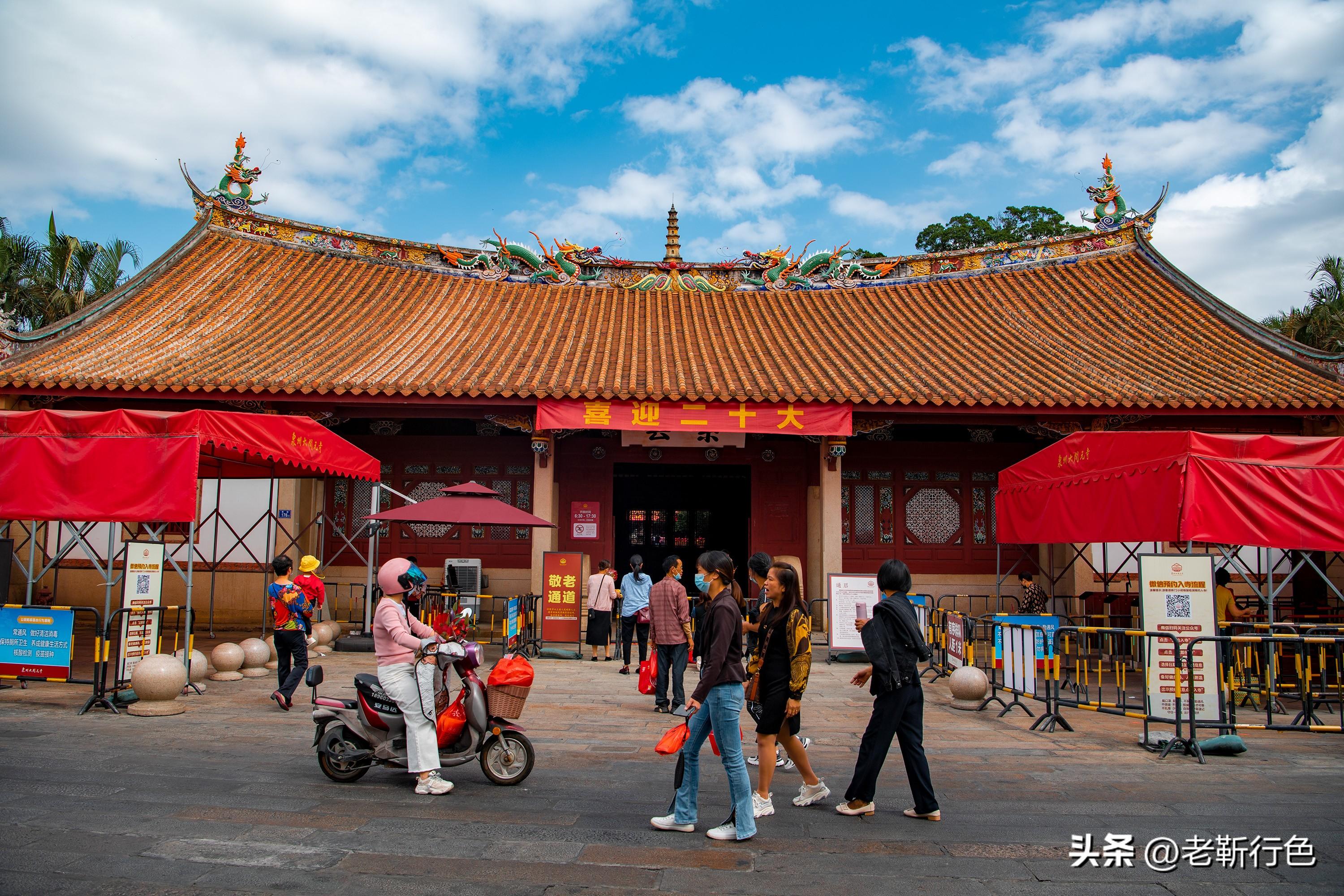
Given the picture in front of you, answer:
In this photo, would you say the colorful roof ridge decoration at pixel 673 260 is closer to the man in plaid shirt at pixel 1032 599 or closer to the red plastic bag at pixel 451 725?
the man in plaid shirt at pixel 1032 599

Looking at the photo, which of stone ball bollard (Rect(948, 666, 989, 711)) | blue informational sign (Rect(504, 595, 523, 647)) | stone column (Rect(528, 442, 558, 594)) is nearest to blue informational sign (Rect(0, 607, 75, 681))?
blue informational sign (Rect(504, 595, 523, 647))

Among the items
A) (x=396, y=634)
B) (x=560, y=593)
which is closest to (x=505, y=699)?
(x=396, y=634)

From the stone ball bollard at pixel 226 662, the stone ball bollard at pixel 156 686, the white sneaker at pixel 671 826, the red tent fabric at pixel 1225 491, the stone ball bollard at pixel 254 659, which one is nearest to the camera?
the white sneaker at pixel 671 826

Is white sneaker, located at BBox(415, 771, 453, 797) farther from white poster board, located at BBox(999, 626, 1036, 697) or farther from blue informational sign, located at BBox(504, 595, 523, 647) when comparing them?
blue informational sign, located at BBox(504, 595, 523, 647)

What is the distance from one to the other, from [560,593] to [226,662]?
434 centimetres

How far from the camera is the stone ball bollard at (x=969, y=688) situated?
29.8 ft

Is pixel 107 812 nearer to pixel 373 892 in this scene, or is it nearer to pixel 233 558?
pixel 373 892

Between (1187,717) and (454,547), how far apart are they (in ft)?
39.3

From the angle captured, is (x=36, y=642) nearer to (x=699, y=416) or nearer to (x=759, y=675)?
(x=759, y=675)

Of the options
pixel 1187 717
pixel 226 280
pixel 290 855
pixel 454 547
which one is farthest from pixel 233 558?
pixel 1187 717

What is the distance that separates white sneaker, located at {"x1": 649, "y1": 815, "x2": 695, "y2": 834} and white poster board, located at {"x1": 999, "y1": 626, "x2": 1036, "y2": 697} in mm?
4758

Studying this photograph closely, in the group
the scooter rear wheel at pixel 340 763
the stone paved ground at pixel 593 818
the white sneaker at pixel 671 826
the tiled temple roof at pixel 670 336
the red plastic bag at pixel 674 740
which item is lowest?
the stone paved ground at pixel 593 818

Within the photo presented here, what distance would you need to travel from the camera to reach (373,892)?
4.06 metres


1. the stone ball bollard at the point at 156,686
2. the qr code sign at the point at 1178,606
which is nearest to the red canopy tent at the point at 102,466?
the stone ball bollard at the point at 156,686
